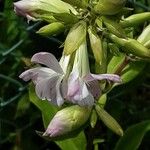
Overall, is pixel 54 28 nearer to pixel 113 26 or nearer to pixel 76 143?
pixel 113 26

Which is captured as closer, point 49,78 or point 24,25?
point 49,78

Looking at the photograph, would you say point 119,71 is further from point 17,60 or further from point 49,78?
point 17,60

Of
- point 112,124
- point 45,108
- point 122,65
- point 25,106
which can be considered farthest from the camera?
point 25,106

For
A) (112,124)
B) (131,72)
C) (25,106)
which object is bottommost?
(25,106)

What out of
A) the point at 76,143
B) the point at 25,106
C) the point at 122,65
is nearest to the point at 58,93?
the point at 122,65

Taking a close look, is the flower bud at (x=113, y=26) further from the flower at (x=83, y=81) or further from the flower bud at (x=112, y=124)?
the flower bud at (x=112, y=124)

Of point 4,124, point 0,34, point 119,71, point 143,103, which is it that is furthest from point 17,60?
point 119,71
